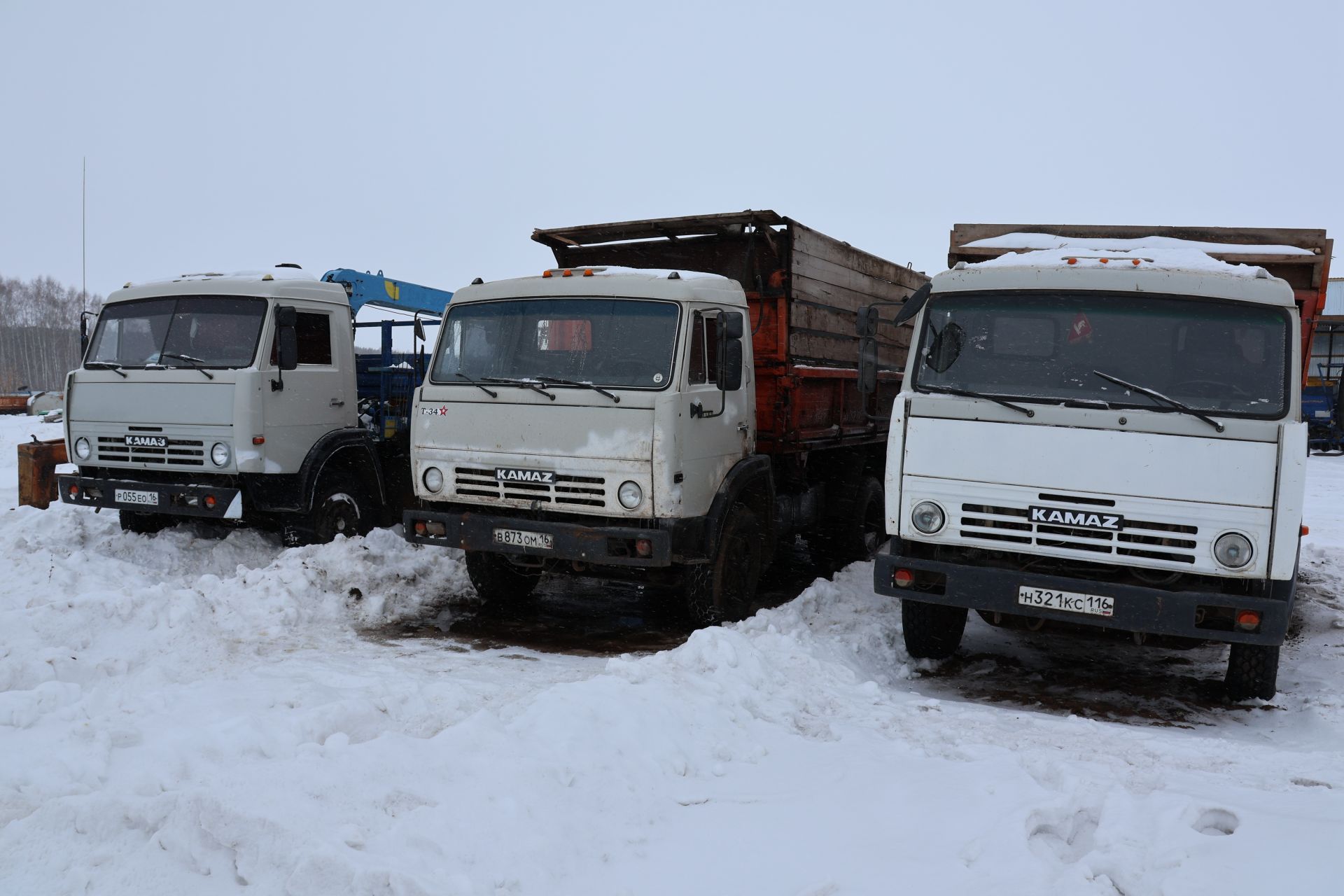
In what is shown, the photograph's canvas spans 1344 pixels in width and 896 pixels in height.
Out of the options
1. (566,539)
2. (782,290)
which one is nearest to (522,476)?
(566,539)

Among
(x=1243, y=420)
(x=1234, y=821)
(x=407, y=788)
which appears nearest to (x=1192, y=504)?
(x=1243, y=420)

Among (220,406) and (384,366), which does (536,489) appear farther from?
(384,366)

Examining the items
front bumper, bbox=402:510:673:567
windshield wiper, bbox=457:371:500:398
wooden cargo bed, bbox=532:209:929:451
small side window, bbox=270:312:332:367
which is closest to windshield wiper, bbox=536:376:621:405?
windshield wiper, bbox=457:371:500:398

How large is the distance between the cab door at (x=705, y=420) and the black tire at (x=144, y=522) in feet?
19.6

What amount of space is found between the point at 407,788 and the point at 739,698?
6.11ft

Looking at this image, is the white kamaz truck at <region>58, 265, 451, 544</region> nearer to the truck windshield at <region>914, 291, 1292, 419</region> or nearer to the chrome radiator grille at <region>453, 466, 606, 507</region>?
the chrome radiator grille at <region>453, 466, 606, 507</region>

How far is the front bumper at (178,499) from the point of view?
8.62 metres

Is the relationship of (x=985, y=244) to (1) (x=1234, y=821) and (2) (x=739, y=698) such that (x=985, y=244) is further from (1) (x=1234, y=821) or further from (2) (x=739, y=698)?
(1) (x=1234, y=821)

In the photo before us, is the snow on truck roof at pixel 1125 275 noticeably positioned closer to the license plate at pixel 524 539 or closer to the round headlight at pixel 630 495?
the round headlight at pixel 630 495

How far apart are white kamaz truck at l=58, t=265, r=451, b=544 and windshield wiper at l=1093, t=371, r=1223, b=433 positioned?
22.4ft

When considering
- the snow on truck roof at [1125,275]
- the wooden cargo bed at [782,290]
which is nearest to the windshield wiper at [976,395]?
the snow on truck roof at [1125,275]

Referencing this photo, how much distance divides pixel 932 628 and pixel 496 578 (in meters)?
3.52

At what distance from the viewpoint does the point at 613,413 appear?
666cm

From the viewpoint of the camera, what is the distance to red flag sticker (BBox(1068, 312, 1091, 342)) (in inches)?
226
